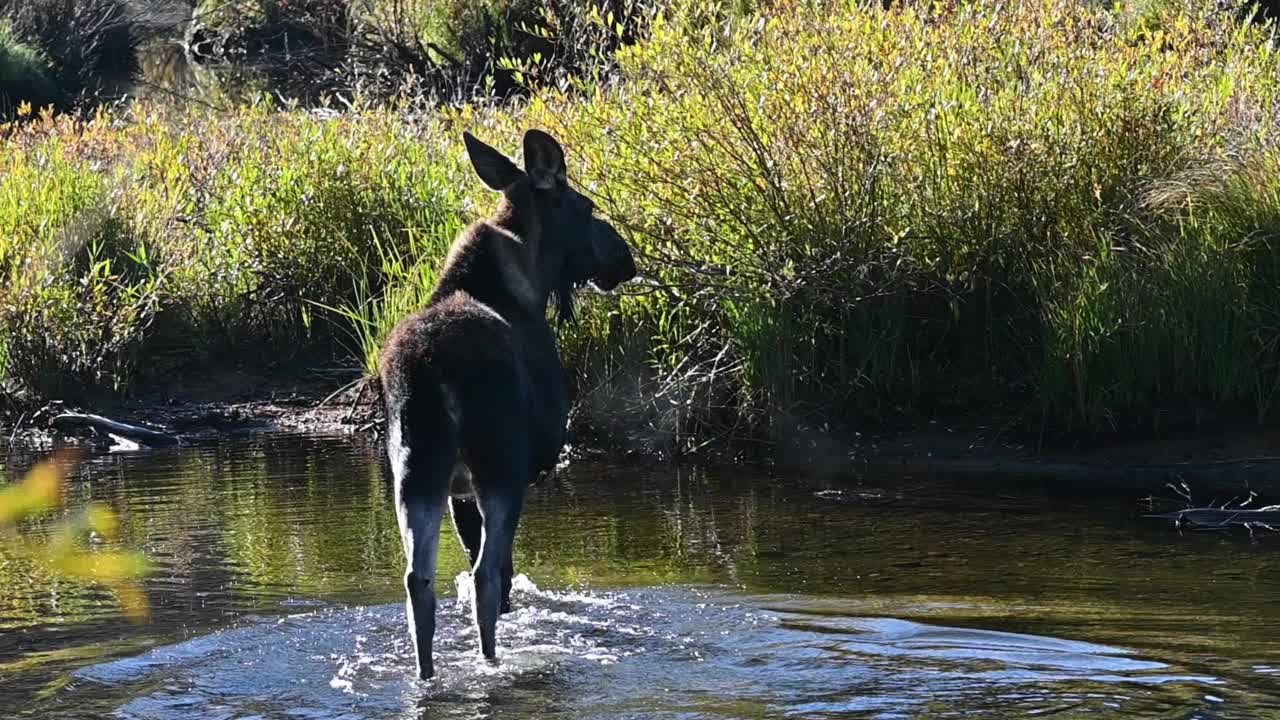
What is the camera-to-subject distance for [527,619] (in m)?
Answer: 6.40

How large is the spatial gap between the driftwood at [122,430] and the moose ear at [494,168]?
5719mm

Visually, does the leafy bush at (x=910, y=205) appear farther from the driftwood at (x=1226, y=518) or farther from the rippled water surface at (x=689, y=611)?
the driftwood at (x=1226, y=518)

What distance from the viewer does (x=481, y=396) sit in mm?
5066

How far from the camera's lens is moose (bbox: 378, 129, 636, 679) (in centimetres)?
498

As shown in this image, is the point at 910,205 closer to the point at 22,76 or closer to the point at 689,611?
the point at 689,611

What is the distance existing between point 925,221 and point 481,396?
505cm

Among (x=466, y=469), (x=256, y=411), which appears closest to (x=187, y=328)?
(x=256, y=411)

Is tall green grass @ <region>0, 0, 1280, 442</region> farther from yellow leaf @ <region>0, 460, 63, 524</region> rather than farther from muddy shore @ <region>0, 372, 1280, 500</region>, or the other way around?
yellow leaf @ <region>0, 460, 63, 524</region>

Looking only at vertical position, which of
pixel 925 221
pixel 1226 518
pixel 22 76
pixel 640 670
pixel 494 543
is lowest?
pixel 640 670

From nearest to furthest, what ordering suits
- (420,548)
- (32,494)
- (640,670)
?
1. (32,494)
2. (420,548)
3. (640,670)

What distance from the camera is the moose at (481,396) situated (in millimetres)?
4977

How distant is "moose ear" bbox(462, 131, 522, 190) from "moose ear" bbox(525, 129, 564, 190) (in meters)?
0.06

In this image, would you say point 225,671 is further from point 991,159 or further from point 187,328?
point 187,328

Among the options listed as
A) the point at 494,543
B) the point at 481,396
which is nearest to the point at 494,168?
Answer: the point at 481,396
